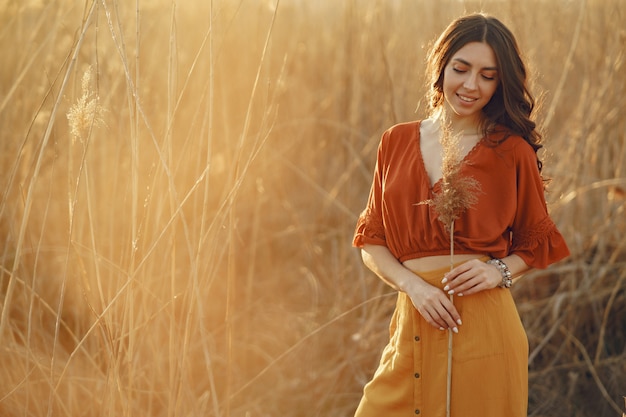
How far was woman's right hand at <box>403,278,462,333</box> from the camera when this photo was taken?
1467 millimetres

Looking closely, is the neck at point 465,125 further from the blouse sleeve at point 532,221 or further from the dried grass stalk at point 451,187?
the dried grass stalk at point 451,187

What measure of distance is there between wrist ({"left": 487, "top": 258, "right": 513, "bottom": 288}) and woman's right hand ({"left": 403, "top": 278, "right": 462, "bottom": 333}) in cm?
11

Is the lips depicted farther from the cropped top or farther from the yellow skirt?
the yellow skirt

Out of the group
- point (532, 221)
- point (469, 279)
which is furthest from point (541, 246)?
point (469, 279)

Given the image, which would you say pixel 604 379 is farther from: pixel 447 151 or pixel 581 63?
pixel 447 151

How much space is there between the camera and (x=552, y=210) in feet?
9.26

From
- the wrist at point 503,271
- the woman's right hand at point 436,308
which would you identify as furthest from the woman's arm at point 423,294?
the wrist at point 503,271

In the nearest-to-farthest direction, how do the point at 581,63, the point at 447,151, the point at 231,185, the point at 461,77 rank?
the point at 447,151, the point at 461,77, the point at 231,185, the point at 581,63

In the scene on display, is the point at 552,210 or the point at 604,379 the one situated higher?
the point at 552,210

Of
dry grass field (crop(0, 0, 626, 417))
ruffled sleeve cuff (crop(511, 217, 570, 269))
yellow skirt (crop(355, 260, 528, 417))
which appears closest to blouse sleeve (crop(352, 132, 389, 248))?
yellow skirt (crop(355, 260, 528, 417))

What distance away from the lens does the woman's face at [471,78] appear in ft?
4.95

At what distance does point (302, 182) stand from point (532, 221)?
1938mm

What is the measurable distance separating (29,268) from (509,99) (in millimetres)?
1743

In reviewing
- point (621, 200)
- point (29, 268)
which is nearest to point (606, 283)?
point (621, 200)
